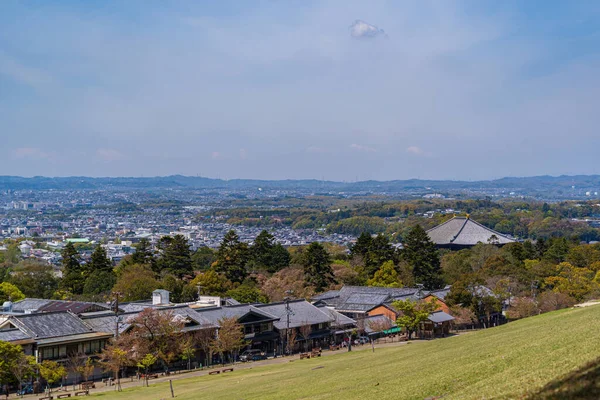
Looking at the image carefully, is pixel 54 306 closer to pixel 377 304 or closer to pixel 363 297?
pixel 363 297

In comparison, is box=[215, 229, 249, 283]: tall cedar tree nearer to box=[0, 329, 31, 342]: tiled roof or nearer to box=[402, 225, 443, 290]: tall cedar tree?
box=[402, 225, 443, 290]: tall cedar tree

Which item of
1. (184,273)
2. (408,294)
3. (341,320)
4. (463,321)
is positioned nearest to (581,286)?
(463,321)

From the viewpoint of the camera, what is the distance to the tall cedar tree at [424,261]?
221ft

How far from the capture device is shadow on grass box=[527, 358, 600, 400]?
10.5 metres

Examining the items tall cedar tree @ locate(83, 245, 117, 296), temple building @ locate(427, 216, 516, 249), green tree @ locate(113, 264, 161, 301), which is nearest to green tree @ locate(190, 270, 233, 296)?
green tree @ locate(113, 264, 161, 301)

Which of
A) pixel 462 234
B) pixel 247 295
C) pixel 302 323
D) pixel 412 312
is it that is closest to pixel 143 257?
pixel 247 295

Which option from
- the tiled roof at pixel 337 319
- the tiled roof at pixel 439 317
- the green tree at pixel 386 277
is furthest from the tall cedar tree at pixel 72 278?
the tiled roof at pixel 439 317

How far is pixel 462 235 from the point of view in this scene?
105m

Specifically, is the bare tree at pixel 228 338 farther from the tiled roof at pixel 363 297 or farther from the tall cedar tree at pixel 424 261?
the tall cedar tree at pixel 424 261

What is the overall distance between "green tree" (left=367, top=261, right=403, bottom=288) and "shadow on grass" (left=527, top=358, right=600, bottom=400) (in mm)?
51785

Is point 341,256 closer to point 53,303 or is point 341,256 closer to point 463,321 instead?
point 463,321

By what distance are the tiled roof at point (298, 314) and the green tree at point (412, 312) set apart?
589 cm

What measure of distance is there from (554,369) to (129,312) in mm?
34891

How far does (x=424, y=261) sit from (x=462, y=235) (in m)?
39.3
